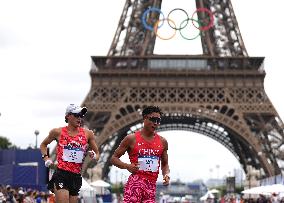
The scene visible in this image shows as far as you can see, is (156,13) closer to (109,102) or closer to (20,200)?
(109,102)

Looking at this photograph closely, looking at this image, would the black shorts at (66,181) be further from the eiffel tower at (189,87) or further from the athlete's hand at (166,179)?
the eiffel tower at (189,87)

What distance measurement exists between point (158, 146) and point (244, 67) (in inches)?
1939

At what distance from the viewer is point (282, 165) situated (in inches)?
2265

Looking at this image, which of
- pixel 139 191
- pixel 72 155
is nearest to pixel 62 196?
pixel 72 155

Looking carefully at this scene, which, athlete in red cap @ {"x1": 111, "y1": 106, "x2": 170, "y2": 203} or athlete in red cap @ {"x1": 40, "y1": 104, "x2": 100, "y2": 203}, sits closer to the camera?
athlete in red cap @ {"x1": 111, "y1": 106, "x2": 170, "y2": 203}

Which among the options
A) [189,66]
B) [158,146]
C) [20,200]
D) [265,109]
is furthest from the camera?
[189,66]

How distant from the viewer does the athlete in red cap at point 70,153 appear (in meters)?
9.70

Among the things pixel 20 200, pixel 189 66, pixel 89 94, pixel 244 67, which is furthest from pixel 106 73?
pixel 20 200

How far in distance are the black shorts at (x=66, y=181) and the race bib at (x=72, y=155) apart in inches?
7.7

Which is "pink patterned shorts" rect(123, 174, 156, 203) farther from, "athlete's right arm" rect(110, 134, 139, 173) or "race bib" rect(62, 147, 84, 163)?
"race bib" rect(62, 147, 84, 163)

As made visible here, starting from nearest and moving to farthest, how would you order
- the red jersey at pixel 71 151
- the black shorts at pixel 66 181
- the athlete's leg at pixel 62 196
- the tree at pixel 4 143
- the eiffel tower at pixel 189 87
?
the athlete's leg at pixel 62 196, the black shorts at pixel 66 181, the red jersey at pixel 71 151, the eiffel tower at pixel 189 87, the tree at pixel 4 143

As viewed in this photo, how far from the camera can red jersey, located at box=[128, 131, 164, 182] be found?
917 centimetres

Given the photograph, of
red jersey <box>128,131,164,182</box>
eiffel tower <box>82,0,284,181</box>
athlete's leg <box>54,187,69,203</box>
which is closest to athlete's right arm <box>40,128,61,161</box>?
athlete's leg <box>54,187,69,203</box>

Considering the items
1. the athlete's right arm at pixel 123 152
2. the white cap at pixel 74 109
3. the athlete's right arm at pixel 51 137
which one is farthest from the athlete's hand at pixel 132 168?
the athlete's right arm at pixel 51 137
